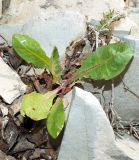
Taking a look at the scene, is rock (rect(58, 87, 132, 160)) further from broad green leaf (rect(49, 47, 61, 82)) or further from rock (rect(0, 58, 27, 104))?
rock (rect(0, 58, 27, 104))

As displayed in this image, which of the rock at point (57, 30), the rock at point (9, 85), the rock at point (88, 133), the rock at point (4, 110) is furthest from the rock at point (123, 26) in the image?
the rock at point (4, 110)

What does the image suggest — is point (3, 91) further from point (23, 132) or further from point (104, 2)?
point (104, 2)

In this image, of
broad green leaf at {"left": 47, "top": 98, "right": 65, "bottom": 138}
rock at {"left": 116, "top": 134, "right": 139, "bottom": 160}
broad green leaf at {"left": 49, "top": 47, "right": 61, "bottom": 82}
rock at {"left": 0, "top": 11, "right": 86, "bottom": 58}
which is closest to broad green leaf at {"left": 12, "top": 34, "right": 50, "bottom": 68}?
broad green leaf at {"left": 49, "top": 47, "right": 61, "bottom": 82}

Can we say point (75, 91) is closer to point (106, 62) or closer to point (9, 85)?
point (106, 62)

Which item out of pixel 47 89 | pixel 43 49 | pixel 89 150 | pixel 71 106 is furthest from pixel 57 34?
pixel 89 150

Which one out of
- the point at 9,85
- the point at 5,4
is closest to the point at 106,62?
the point at 9,85

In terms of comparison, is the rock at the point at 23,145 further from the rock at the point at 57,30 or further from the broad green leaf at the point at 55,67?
the rock at the point at 57,30
